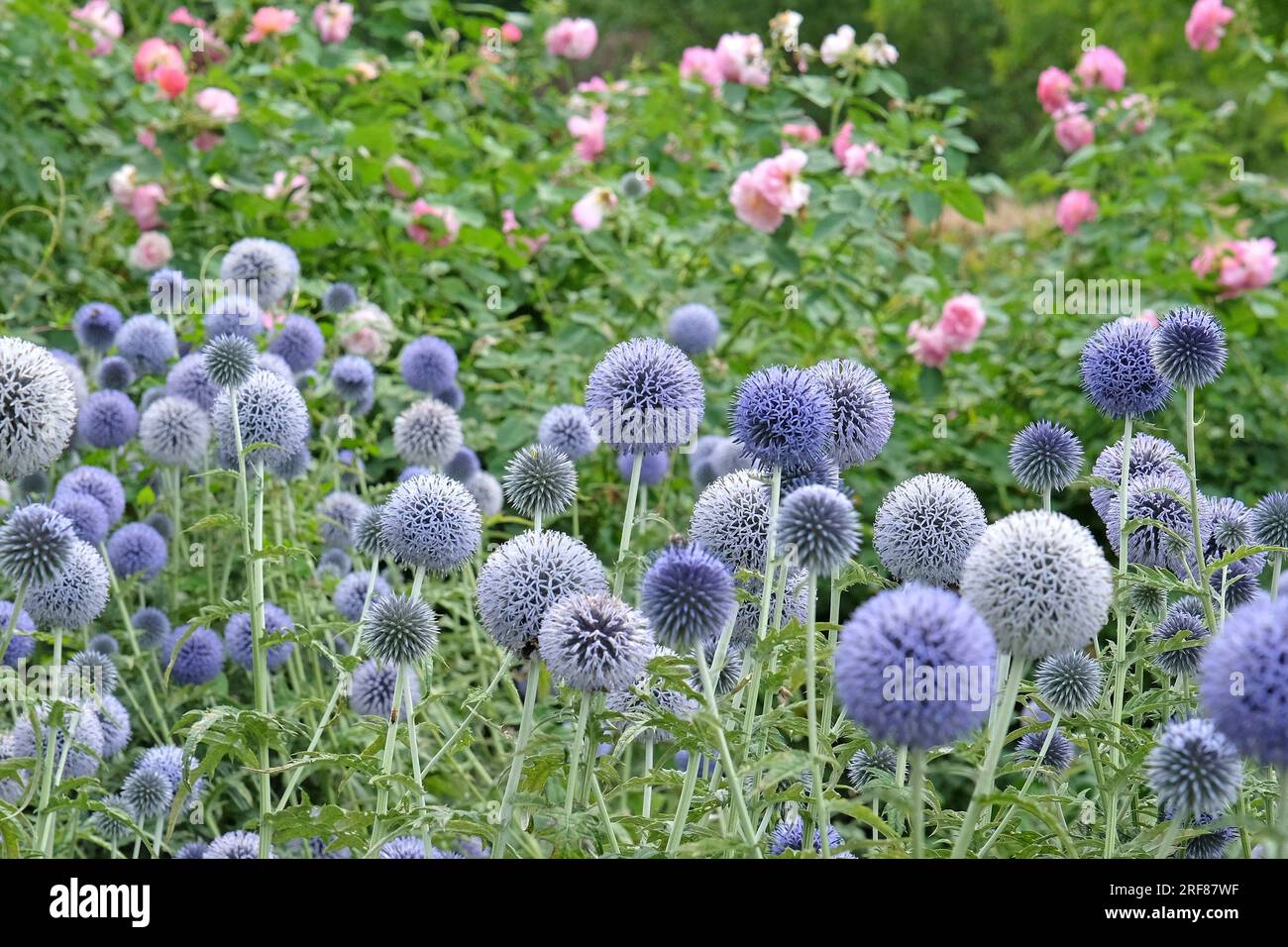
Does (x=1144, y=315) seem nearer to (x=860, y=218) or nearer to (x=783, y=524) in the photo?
(x=860, y=218)

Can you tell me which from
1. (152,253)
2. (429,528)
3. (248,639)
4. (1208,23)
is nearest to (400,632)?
(429,528)

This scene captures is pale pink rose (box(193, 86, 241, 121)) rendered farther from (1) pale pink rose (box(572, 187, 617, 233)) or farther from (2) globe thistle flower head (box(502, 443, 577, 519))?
(2) globe thistle flower head (box(502, 443, 577, 519))

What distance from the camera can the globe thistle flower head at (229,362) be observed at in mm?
2824

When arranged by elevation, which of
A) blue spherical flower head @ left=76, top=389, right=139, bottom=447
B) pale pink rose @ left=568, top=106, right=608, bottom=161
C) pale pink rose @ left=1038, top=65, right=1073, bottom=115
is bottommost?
blue spherical flower head @ left=76, top=389, right=139, bottom=447

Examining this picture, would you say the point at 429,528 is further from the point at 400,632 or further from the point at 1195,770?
the point at 1195,770

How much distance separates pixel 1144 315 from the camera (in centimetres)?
506

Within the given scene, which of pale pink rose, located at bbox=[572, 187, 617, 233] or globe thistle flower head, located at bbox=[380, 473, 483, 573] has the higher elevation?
pale pink rose, located at bbox=[572, 187, 617, 233]

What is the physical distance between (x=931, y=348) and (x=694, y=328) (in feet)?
3.67

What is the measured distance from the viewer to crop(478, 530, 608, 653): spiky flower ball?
213 centimetres

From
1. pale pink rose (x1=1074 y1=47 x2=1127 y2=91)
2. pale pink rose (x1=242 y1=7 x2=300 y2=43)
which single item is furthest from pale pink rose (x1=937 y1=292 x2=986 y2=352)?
pale pink rose (x1=242 y1=7 x2=300 y2=43)

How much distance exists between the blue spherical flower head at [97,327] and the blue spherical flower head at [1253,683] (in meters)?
3.53

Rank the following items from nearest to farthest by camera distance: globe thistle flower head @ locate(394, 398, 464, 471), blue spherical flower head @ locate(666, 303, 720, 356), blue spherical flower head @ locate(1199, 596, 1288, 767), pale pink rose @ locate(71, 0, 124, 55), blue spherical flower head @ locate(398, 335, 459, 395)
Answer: blue spherical flower head @ locate(1199, 596, 1288, 767)
globe thistle flower head @ locate(394, 398, 464, 471)
blue spherical flower head @ locate(398, 335, 459, 395)
blue spherical flower head @ locate(666, 303, 720, 356)
pale pink rose @ locate(71, 0, 124, 55)

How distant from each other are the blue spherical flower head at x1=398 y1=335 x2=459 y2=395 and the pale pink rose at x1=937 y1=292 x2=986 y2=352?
2107 mm
